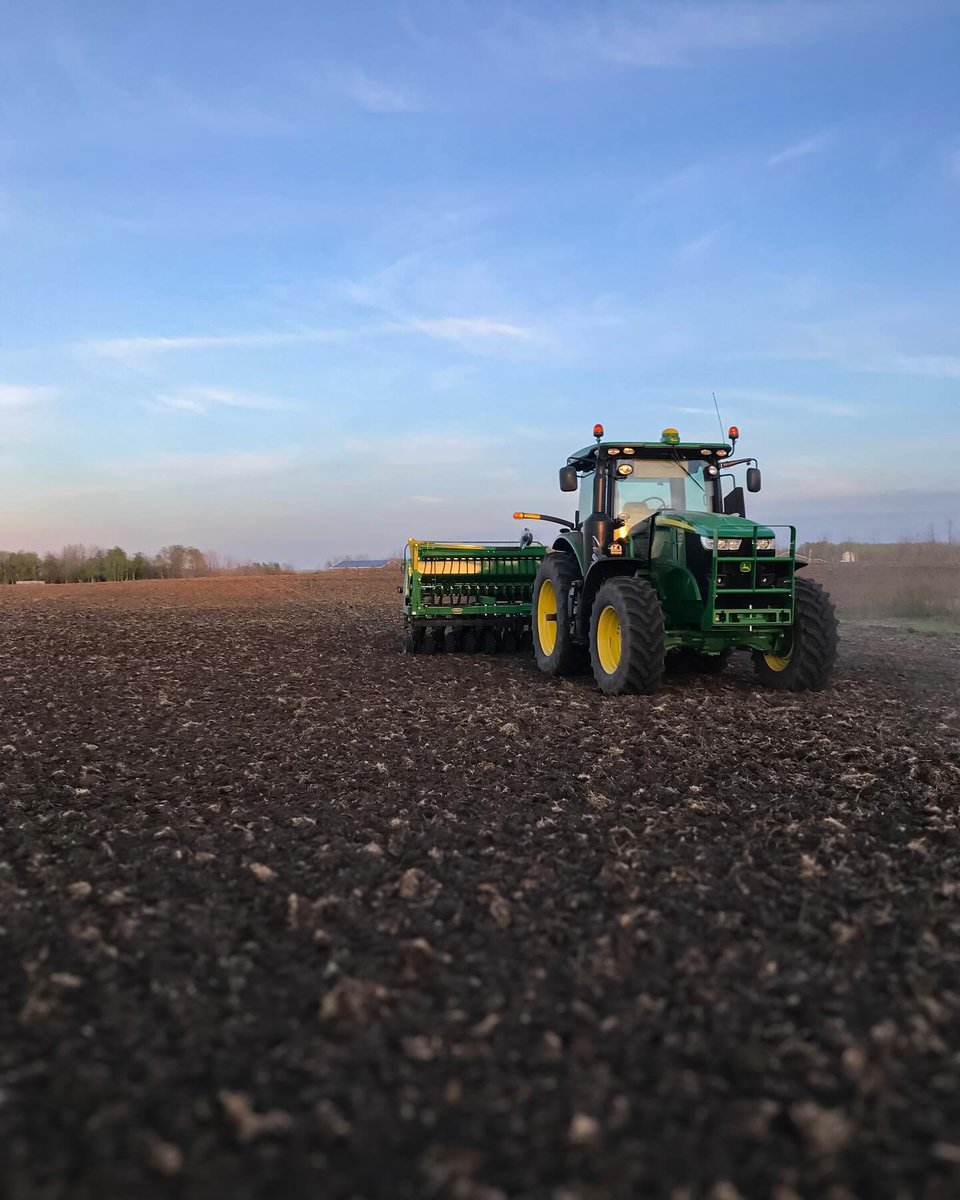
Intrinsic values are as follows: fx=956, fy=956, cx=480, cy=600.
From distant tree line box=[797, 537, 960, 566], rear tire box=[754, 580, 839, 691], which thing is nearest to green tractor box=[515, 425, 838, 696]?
rear tire box=[754, 580, 839, 691]

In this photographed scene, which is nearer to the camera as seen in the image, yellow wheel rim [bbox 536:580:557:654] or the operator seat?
the operator seat

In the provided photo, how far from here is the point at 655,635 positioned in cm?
973

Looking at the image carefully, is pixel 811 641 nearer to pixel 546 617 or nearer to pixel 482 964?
pixel 546 617

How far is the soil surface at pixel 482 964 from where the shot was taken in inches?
102

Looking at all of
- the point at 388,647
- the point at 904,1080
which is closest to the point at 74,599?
the point at 388,647

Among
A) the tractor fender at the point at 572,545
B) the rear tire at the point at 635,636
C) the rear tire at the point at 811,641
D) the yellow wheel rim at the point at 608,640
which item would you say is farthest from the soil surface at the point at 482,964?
the tractor fender at the point at 572,545

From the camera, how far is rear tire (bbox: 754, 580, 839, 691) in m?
10.1

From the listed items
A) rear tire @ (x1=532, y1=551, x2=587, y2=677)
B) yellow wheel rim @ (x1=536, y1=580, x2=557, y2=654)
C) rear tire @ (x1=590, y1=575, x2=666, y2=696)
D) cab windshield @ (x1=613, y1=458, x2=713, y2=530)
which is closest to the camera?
rear tire @ (x1=590, y1=575, x2=666, y2=696)

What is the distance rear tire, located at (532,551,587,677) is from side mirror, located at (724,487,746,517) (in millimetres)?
1985

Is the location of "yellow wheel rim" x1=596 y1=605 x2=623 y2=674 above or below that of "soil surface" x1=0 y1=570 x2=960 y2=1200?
above

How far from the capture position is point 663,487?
1162 cm

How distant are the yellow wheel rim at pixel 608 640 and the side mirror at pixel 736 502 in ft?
7.25

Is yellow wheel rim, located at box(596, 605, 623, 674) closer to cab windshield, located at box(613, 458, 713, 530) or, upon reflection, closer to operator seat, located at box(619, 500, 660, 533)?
operator seat, located at box(619, 500, 660, 533)

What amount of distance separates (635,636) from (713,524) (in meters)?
1.52
